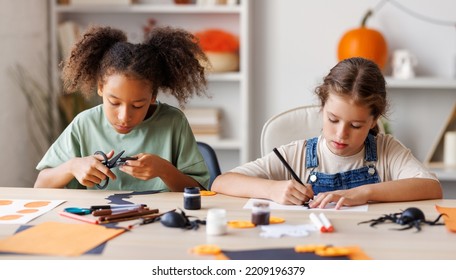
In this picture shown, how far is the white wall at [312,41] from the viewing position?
360 centimetres

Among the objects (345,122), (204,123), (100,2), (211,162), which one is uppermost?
(100,2)

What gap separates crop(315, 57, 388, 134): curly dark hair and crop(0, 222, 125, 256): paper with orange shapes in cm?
77

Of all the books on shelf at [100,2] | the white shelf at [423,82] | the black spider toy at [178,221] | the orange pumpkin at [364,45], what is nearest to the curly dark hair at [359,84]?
the black spider toy at [178,221]

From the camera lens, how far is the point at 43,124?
3.69 metres

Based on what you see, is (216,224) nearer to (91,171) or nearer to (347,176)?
(91,171)

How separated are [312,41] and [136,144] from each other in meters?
1.83

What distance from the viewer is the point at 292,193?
174cm

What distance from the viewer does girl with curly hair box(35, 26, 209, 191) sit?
6.54 feet

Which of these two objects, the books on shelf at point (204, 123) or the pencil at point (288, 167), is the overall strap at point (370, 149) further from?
the books on shelf at point (204, 123)

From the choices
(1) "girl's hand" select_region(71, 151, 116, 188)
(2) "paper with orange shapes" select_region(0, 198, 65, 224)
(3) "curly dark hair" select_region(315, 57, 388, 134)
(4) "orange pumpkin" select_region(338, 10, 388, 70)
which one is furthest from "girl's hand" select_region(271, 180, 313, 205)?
(4) "orange pumpkin" select_region(338, 10, 388, 70)

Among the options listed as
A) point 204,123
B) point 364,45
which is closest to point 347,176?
point 364,45
